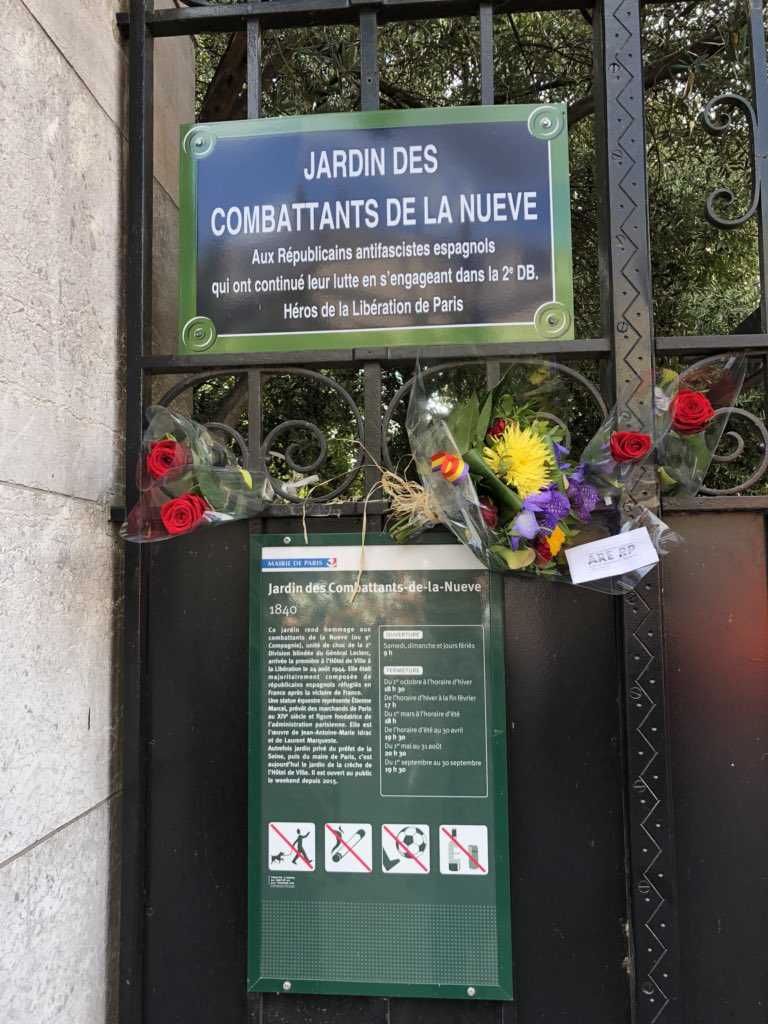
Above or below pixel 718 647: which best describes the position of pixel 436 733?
below

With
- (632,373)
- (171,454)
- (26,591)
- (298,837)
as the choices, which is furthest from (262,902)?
(632,373)

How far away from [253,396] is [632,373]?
1268mm

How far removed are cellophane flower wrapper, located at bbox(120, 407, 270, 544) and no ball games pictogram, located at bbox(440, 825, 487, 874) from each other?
1199mm

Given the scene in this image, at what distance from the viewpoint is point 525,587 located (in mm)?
2383

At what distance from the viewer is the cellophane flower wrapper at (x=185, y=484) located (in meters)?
2.29

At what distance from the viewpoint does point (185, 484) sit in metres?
2.36

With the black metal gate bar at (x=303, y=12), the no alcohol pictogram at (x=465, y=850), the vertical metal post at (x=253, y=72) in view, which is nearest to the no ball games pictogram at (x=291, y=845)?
the no alcohol pictogram at (x=465, y=850)

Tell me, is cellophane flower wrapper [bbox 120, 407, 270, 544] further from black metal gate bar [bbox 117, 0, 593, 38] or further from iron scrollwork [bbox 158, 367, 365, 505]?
black metal gate bar [bbox 117, 0, 593, 38]

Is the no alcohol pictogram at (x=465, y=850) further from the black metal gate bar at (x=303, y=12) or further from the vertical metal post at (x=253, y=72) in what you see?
the black metal gate bar at (x=303, y=12)

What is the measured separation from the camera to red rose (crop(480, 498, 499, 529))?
2.18 metres

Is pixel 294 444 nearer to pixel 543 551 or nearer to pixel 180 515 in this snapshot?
pixel 180 515

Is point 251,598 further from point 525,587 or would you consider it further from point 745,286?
point 745,286

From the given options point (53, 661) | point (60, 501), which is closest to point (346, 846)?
point (53, 661)

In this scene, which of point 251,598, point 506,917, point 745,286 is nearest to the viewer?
point 506,917
